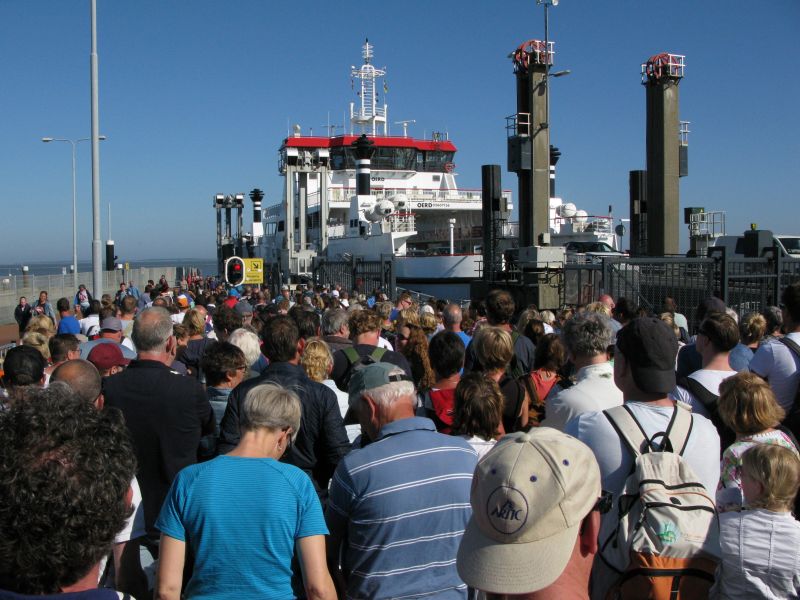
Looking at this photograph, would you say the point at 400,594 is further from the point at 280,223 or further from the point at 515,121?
the point at 280,223

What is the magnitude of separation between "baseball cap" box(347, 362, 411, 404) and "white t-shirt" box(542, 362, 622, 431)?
0.93 metres

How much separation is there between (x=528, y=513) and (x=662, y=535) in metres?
0.61

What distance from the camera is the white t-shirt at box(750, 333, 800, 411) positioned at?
4.50 meters

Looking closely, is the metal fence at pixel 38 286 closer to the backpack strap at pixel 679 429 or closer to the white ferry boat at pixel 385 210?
the white ferry boat at pixel 385 210

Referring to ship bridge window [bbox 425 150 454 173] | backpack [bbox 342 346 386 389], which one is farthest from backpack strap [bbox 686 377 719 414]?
ship bridge window [bbox 425 150 454 173]

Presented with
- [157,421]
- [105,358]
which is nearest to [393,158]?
[105,358]

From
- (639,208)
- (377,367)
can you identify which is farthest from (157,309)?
(639,208)

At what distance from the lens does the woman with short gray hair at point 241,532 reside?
2553mm

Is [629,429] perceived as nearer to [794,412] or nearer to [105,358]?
[794,412]

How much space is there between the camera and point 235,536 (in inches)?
101

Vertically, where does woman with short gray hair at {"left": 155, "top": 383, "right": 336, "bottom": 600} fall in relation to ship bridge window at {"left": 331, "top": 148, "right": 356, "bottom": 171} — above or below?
below

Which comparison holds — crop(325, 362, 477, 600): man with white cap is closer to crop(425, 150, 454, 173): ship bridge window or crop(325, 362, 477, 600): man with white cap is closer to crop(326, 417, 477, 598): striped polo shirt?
crop(326, 417, 477, 598): striped polo shirt

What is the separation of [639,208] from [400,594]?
68.8ft

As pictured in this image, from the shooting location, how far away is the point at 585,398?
3.64 metres
